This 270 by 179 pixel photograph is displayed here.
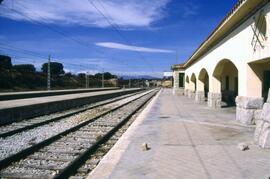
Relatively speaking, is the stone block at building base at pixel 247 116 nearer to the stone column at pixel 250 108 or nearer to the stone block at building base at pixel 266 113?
the stone column at pixel 250 108

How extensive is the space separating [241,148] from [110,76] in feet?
414

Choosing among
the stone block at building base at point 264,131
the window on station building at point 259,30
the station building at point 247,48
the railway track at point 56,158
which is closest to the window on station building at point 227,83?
the station building at point 247,48

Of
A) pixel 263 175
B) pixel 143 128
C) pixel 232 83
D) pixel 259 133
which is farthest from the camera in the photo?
pixel 232 83

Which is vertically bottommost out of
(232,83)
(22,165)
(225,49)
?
(22,165)

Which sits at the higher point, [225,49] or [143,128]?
[225,49]

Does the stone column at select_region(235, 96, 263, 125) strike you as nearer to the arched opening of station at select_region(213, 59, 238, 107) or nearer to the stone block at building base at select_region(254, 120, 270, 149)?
the stone block at building base at select_region(254, 120, 270, 149)

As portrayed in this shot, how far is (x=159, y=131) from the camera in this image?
10344mm

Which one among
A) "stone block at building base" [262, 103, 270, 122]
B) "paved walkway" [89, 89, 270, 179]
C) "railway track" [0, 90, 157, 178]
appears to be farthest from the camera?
"stone block at building base" [262, 103, 270, 122]

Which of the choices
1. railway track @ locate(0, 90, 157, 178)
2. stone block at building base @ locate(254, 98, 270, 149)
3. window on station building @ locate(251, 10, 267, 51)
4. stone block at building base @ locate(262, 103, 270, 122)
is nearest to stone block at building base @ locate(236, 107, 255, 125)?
window on station building @ locate(251, 10, 267, 51)

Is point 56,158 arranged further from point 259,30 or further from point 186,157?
point 259,30

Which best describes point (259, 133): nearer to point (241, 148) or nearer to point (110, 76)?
point (241, 148)

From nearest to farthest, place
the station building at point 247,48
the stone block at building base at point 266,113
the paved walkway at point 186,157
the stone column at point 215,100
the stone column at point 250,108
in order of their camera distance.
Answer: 1. the paved walkway at point 186,157
2. the stone block at building base at point 266,113
3. the station building at point 247,48
4. the stone column at point 250,108
5. the stone column at point 215,100

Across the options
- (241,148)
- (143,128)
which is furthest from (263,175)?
(143,128)

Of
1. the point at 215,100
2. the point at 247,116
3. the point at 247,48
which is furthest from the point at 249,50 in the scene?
the point at 215,100
